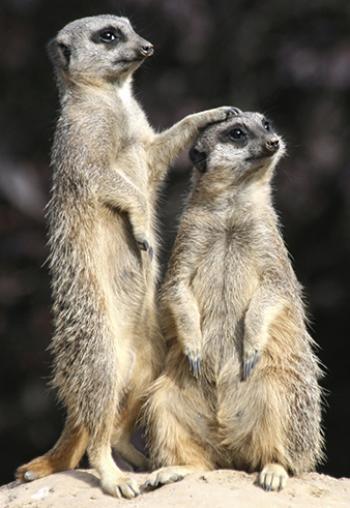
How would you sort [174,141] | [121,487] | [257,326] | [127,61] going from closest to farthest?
1. [121,487]
2. [257,326]
3. [127,61]
4. [174,141]

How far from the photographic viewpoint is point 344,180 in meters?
9.68

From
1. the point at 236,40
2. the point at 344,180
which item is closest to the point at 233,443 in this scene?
the point at 344,180

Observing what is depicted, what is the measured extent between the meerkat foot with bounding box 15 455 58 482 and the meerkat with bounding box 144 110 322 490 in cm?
46

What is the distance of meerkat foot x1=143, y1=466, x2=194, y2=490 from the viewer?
7.37m

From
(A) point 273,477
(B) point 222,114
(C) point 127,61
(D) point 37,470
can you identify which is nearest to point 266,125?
(B) point 222,114

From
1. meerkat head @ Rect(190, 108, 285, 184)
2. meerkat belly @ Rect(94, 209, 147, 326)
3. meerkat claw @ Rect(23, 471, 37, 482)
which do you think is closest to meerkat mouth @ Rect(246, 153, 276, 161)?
meerkat head @ Rect(190, 108, 285, 184)

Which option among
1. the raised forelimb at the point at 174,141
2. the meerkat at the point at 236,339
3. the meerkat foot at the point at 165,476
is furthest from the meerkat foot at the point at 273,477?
the raised forelimb at the point at 174,141

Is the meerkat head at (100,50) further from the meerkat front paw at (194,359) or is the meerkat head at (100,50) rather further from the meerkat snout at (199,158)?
the meerkat front paw at (194,359)

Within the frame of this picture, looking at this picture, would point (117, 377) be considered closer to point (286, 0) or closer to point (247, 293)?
point (247, 293)

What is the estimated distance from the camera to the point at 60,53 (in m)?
8.21

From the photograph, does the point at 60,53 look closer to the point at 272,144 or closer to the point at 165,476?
the point at 272,144

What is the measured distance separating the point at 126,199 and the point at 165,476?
1.29 metres

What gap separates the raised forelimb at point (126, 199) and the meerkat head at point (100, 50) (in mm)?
541

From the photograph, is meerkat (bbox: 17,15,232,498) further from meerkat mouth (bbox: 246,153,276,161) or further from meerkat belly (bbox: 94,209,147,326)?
meerkat mouth (bbox: 246,153,276,161)
